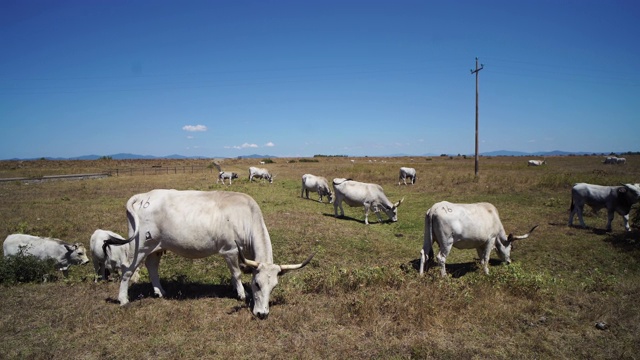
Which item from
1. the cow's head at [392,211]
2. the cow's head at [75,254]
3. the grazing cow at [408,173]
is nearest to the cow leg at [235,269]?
the cow's head at [75,254]

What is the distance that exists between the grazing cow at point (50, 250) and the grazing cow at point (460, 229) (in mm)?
10420

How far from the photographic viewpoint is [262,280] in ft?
22.8

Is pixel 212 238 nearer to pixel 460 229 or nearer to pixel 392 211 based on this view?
pixel 460 229

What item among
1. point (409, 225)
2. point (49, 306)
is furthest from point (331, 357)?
point (409, 225)

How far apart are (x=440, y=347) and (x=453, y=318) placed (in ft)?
3.78

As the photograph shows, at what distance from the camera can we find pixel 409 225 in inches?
657

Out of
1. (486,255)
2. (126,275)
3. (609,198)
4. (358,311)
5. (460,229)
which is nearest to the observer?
(358,311)

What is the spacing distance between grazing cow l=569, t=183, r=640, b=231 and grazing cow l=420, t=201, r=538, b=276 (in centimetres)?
761

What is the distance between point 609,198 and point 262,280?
15530mm

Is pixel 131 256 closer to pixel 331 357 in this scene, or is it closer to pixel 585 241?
pixel 331 357

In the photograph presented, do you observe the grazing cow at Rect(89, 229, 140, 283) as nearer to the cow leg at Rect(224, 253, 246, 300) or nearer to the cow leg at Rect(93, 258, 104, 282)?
the cow leg at Rect(93, 258, 104, 282)

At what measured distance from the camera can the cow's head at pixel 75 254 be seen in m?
10.6

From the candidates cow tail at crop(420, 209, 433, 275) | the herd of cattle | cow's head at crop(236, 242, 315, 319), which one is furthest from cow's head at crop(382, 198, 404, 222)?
cow's head at crop(236, 242, 315, 319)

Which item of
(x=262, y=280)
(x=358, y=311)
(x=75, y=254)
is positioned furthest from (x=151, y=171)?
(x=358, y=311)
